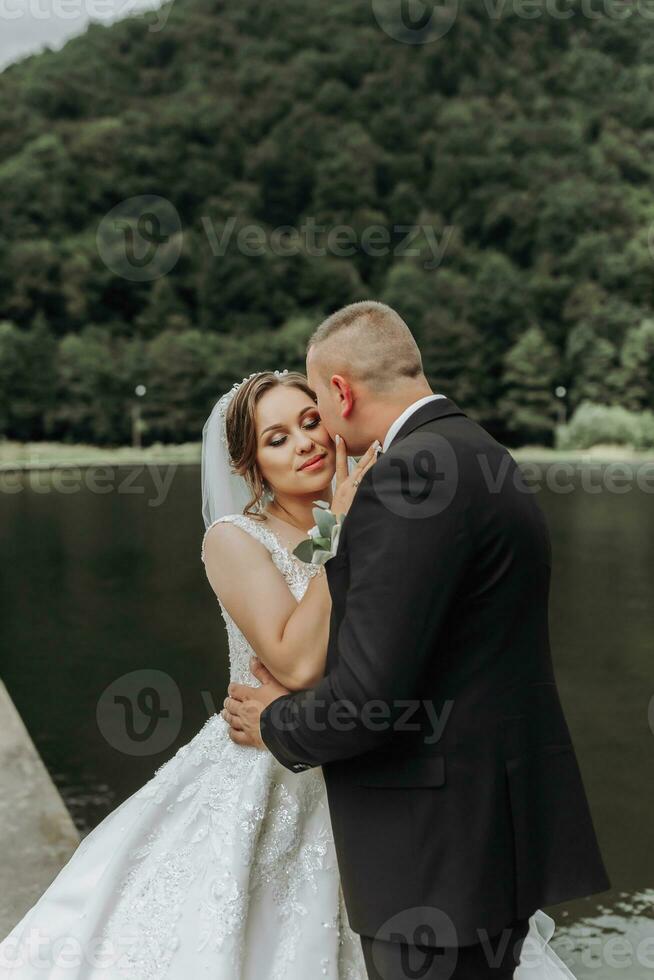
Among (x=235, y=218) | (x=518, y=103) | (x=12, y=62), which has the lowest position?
(x=235, y=218)

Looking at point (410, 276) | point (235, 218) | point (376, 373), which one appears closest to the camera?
point (376, 373)

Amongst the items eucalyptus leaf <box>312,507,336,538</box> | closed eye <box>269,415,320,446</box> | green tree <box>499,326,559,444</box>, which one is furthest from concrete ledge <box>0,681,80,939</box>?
green tree <box>499,326,559,444</box>

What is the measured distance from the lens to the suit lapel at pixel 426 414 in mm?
2014

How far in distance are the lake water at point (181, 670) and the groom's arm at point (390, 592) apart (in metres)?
2.25

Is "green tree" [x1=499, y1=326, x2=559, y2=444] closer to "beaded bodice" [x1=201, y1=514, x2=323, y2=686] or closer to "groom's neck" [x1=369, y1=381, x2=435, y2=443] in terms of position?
"beaded bodice" [x1=201, y1=514, x2=323, y2=686]

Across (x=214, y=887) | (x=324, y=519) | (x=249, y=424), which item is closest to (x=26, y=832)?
(x=214, y=887)

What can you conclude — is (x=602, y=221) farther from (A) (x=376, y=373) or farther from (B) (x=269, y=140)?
(A) (x=376, y=373)

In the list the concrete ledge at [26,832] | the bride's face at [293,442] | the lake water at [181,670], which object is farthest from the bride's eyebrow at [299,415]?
the lake water at [181,670]

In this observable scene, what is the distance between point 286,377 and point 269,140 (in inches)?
3724

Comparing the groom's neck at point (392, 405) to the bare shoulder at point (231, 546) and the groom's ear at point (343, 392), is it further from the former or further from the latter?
the bare shoulder at point (231, 546)

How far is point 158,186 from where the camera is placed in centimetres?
9200

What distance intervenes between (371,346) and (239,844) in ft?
3.88

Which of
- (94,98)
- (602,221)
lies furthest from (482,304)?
(94,98)

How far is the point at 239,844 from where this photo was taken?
251cm
